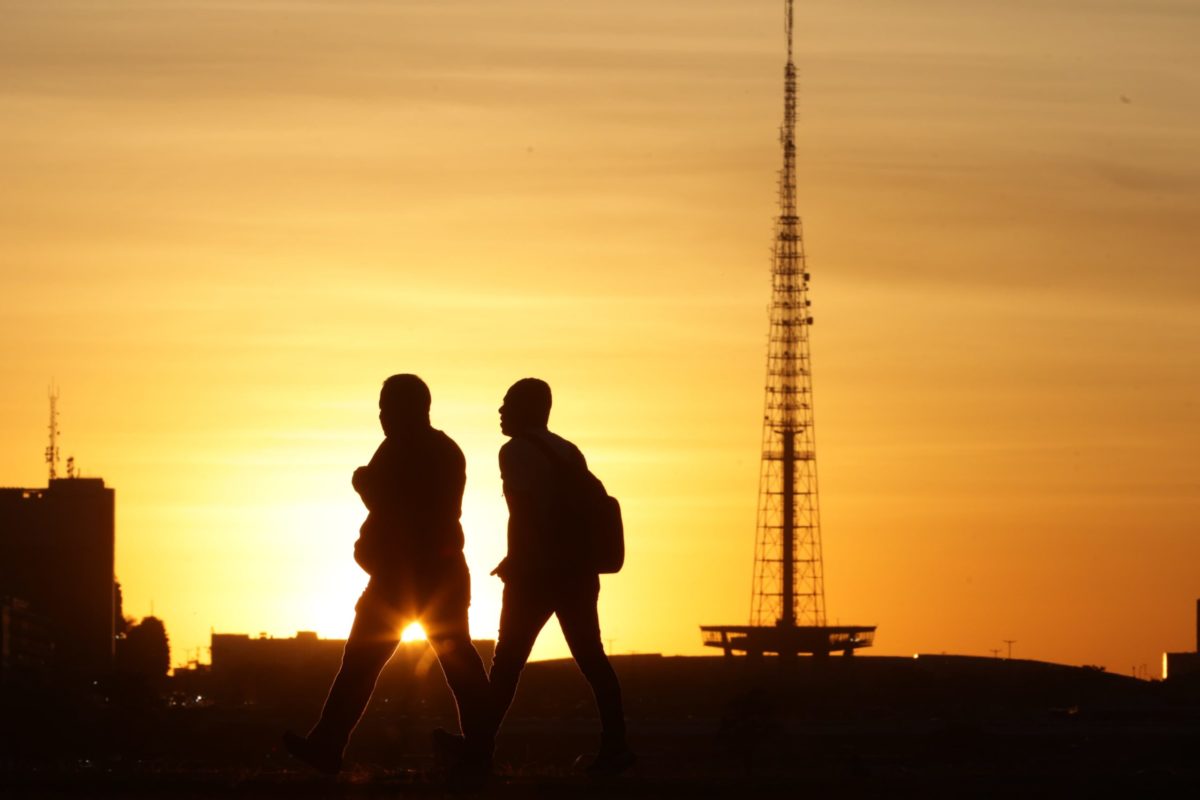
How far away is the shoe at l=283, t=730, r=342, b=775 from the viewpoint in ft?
55.8

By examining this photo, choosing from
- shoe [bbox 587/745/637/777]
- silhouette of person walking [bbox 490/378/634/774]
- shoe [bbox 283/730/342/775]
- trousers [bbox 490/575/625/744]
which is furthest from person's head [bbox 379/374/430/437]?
shoe [bbox 587/745/637/777]

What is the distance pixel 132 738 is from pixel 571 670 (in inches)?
4684

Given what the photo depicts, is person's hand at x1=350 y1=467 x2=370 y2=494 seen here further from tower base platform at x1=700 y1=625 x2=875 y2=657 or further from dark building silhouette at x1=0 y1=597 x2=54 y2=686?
tower base platform at x1=700 y1=625 x2=875 y2=657

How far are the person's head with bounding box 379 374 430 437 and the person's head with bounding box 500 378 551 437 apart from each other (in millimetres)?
781

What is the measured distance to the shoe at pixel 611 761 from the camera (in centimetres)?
1753

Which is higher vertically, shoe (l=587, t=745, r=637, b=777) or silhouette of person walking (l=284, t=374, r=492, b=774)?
silhouette of person walking (l=284, t=374, r=492, b=774)

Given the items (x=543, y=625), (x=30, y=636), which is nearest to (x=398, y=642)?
(x=543, y=625)

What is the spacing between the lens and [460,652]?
17.4m

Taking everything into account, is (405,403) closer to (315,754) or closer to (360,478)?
(360,478)

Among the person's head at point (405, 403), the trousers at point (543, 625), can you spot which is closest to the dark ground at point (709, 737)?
the trousers at point (543, 625)

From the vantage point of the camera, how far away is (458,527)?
17.2 m

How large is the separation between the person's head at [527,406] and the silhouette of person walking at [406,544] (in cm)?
59

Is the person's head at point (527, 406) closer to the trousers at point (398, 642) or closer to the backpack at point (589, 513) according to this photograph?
the backpack at point (589, 513)

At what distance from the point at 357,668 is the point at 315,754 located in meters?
0.69
